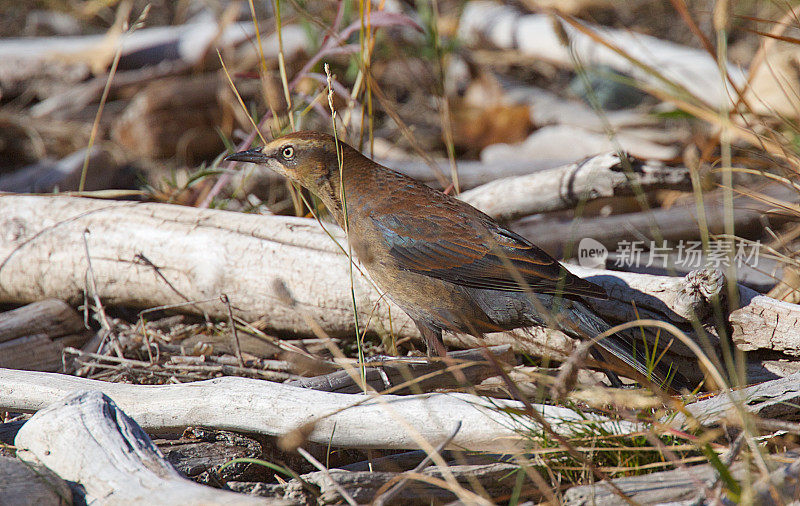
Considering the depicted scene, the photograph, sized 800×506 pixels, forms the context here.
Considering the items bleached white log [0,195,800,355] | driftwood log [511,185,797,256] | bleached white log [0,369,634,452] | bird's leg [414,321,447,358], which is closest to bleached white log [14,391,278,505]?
bleached white log [0,369,634,452]

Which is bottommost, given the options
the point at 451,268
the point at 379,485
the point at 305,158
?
the point at 379,485

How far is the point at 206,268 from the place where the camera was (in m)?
3.95

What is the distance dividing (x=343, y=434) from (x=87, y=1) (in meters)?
8.11

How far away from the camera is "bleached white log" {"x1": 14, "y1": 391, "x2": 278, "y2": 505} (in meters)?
2.10

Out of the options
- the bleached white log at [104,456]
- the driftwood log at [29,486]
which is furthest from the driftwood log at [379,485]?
the driftwood log at [29,486]

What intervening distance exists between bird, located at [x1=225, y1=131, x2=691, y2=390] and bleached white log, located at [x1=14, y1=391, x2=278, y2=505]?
1381 mm

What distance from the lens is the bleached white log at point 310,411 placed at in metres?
2.60

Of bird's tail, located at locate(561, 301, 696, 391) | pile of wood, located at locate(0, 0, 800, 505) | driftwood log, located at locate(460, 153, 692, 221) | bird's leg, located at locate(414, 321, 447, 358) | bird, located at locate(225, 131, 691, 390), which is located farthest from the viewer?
driftwood log, located at locate(460, 153, 692, 221)

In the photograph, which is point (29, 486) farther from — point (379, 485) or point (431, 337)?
point (431, 337)

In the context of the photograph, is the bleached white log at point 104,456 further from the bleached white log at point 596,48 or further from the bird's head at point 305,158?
the bleached white log at point 596,48

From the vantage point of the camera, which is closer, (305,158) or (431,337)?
(431,337)

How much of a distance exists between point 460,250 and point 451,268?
0.32 ft

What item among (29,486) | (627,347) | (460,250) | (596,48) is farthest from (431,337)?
(596,48)

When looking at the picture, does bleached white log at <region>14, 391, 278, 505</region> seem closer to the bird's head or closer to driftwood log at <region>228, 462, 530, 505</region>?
driftwood log at <region>228, 462, 530, 505</region>
